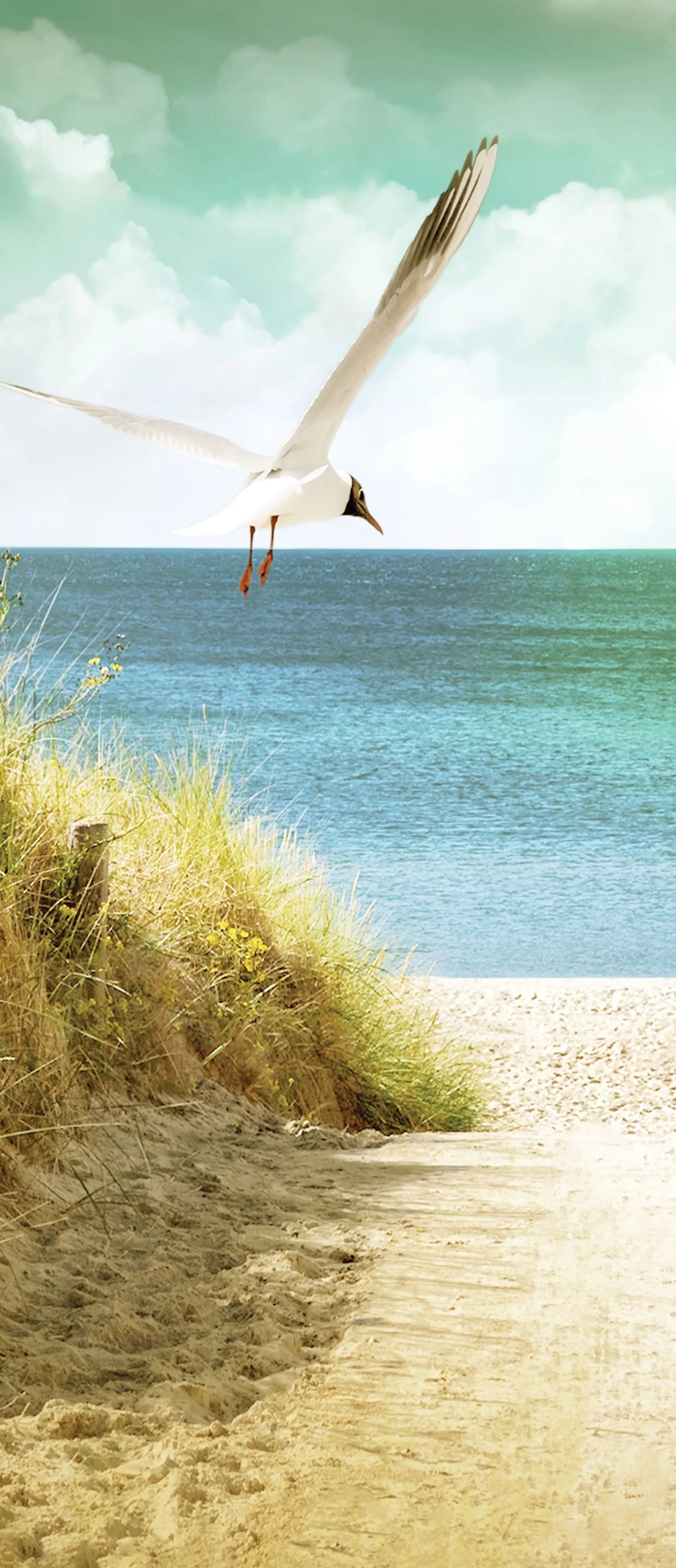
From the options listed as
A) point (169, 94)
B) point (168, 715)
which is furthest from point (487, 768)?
point (169, 94)

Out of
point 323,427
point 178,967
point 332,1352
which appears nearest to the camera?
point 323,427

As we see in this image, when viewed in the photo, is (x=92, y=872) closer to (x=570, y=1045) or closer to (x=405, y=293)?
(x=405, y=293)

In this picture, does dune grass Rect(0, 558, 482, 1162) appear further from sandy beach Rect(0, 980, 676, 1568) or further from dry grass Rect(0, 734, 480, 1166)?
sandy beach Rect(0, 980, 676, 1568)

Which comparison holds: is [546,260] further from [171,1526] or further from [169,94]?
[171,1526]

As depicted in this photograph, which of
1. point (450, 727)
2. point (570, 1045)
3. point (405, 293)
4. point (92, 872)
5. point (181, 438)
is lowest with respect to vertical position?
point (570, 1045)

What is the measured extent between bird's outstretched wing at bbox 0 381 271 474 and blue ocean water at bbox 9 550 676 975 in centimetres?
314

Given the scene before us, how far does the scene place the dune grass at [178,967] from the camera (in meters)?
3.36

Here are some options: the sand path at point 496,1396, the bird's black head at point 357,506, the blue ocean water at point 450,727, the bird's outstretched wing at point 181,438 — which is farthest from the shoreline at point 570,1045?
the bird's black head at point 357,506

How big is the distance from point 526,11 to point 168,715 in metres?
12.2

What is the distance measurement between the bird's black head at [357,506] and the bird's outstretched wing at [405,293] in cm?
16

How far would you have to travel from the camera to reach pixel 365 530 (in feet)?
6.80

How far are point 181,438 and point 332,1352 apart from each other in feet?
5.61

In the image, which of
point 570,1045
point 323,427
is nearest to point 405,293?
point 323,427

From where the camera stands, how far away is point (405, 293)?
7.06 feet
